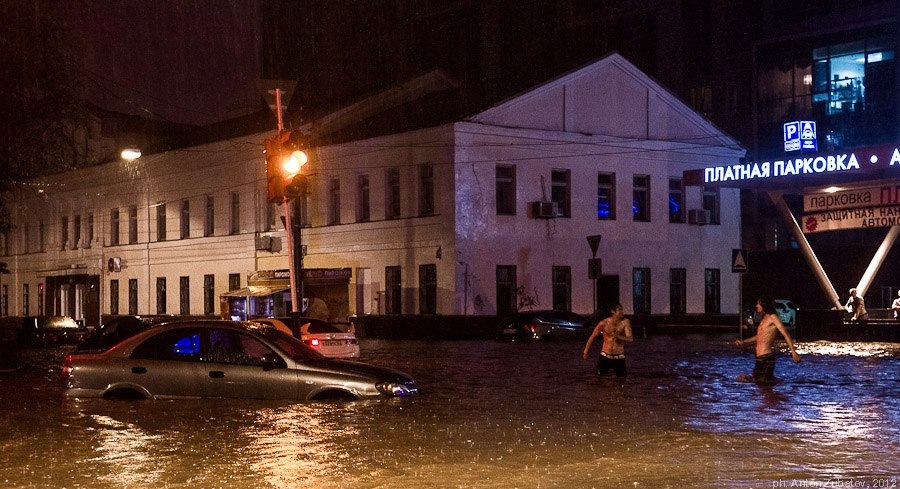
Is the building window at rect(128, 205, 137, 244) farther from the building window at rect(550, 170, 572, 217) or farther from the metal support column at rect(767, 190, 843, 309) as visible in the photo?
the metal support column at rect(767, 190, 843, 309)

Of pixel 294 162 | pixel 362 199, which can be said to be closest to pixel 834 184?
pixel 362 199

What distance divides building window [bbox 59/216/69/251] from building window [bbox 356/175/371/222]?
86.2 ft

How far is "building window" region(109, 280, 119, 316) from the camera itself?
6494 centimetres

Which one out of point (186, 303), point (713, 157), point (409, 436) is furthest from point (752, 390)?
point (186, 303)

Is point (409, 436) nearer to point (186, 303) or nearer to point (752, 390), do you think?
point (752, 390)

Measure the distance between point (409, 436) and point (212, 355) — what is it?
4551 mm

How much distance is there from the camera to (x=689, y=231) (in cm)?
5381

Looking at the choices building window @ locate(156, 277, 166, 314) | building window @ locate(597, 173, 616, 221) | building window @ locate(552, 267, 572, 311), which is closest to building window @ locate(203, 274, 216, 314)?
building window @ locate(156, 277, 166, 314)

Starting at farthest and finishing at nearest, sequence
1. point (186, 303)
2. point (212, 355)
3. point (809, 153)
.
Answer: point (186, 303) < point (809, 153) < point (212, 355)

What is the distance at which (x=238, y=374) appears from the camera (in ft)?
57.0

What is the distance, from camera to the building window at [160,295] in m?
61.6

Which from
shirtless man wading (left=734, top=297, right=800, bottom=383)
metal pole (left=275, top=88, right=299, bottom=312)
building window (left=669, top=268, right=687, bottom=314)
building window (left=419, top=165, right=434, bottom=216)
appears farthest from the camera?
building window (left=669, top=268, right=687, bottom=314)

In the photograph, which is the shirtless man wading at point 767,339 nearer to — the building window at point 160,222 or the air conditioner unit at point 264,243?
the air conditioner unit at point 264,243

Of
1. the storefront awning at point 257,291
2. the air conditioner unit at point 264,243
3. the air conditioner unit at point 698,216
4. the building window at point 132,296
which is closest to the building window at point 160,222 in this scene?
the building window at point 132,296
